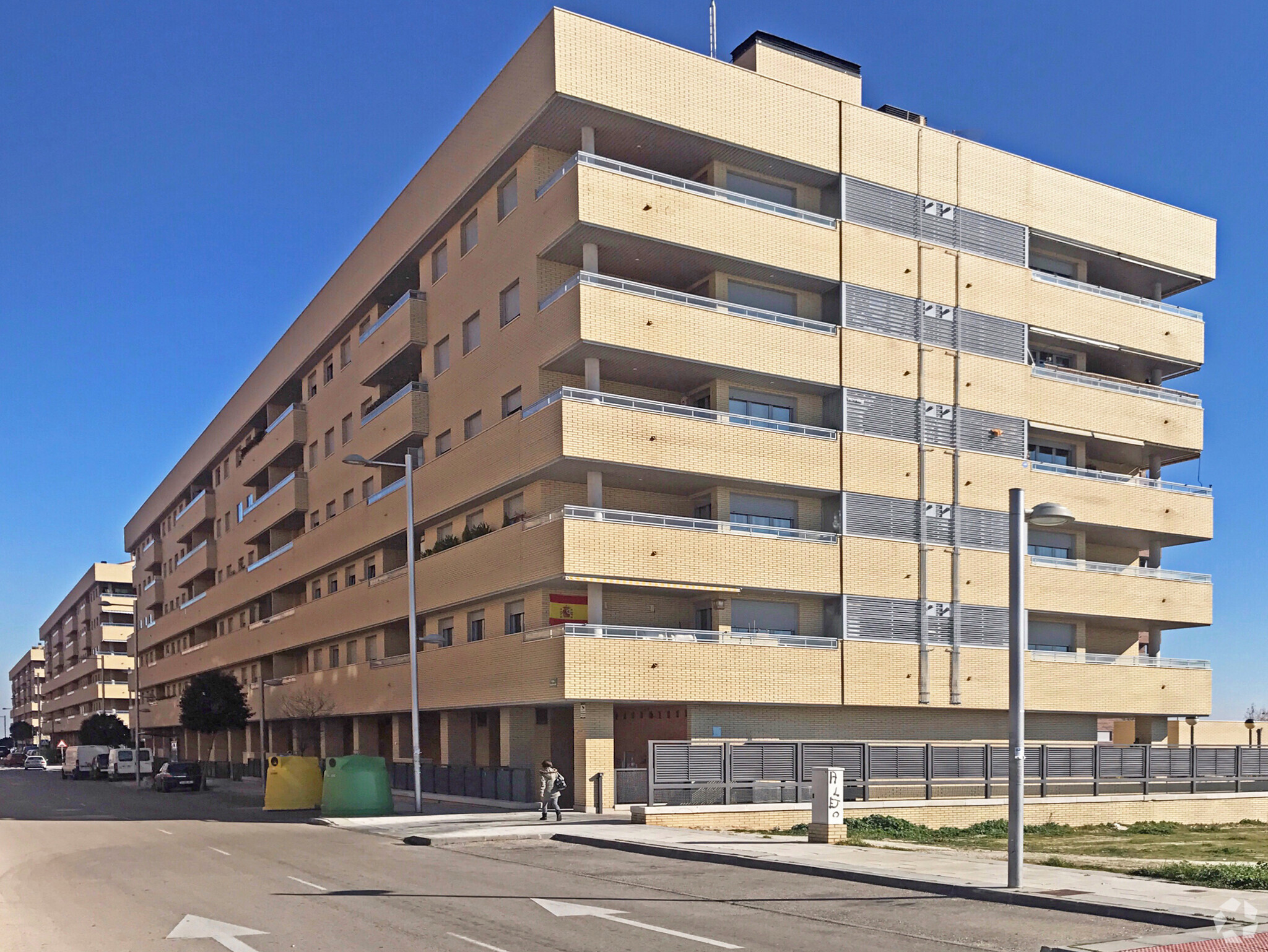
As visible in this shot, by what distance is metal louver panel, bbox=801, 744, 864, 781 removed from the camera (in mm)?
34344

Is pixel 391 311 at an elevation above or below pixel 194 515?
above

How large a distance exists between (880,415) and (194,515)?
6179 centimetres

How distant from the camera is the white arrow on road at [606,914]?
12.9 m

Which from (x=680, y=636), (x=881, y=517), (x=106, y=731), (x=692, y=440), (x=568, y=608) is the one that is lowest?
(x=106, y=731)

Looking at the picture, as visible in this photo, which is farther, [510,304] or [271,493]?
[271,493]

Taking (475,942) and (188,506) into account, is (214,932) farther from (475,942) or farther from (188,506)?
(188,506)

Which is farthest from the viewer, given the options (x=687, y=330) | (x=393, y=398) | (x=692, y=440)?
(x=393, y=398)

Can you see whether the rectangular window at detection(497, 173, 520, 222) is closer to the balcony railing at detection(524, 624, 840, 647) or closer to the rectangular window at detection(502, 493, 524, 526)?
the rectangular window at detection(502, 493, 524, 526)

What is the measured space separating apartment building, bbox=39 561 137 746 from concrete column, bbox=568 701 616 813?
9327 centimetres

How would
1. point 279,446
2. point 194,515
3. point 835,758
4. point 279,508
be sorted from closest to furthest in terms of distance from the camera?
point 835,758 → point 279,508 → point 279,446 → point 194,515

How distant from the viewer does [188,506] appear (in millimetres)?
94312

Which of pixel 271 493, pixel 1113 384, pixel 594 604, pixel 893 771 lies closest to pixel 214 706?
pixel 271 493

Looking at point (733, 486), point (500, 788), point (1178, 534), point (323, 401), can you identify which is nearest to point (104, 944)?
point (500, 788)

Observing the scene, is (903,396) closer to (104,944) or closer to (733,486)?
(733,486)
